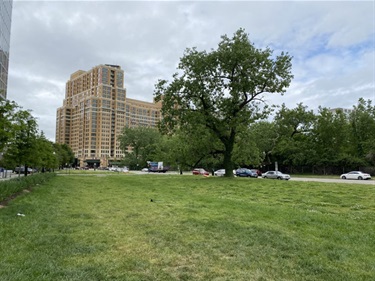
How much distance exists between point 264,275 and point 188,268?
1069 mm

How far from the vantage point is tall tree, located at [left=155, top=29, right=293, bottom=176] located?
32781mm

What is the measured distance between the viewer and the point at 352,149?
60.6 metres

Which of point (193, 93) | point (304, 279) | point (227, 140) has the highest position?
point (193, 93)

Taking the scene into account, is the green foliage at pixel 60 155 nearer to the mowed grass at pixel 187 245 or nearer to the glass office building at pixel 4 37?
the glass office building at pixel 4 37

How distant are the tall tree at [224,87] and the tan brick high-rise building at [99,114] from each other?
114324 mm

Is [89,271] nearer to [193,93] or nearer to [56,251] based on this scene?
[56,251]

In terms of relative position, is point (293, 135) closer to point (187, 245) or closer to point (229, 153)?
point (229, 153)

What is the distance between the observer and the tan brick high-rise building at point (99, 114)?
15188 centimetres

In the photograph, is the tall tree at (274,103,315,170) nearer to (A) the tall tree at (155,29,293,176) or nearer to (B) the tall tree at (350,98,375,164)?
(B) the tall tree at (350,98,375,164)

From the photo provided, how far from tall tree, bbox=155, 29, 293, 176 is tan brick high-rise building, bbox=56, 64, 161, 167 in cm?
11432

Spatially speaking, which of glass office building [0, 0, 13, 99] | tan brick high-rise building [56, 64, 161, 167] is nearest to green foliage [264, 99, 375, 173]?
glass office building [0, 0, 13, 99]

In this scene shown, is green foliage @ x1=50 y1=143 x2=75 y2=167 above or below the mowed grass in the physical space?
above

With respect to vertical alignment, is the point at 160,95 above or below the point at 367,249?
above

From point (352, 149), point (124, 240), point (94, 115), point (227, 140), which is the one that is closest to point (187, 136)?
point (227, 140)
